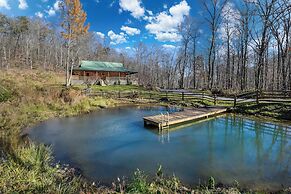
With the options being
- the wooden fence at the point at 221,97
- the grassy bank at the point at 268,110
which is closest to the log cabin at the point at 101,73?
the wooden fence at the point at 221,97

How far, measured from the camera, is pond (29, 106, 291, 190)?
21.0ft

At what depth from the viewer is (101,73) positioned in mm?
40062

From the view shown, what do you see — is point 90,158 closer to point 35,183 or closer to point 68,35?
point 35,183

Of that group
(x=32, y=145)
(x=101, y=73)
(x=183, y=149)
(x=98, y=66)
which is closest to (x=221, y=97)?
(x=183, y=149)

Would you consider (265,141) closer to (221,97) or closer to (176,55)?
(221,97)

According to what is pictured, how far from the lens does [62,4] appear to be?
26266mm

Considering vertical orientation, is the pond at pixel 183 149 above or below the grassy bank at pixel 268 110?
below

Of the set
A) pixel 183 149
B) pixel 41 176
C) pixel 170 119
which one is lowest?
pixel 183 149

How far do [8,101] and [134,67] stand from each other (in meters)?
52.6

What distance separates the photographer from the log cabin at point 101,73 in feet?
124

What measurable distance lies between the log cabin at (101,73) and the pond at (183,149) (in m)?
25.1

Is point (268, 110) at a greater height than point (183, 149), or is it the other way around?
point (268, 110)

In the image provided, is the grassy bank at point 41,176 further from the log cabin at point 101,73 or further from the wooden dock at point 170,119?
the log cabin at point 101,73

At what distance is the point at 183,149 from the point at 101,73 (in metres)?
33.8
